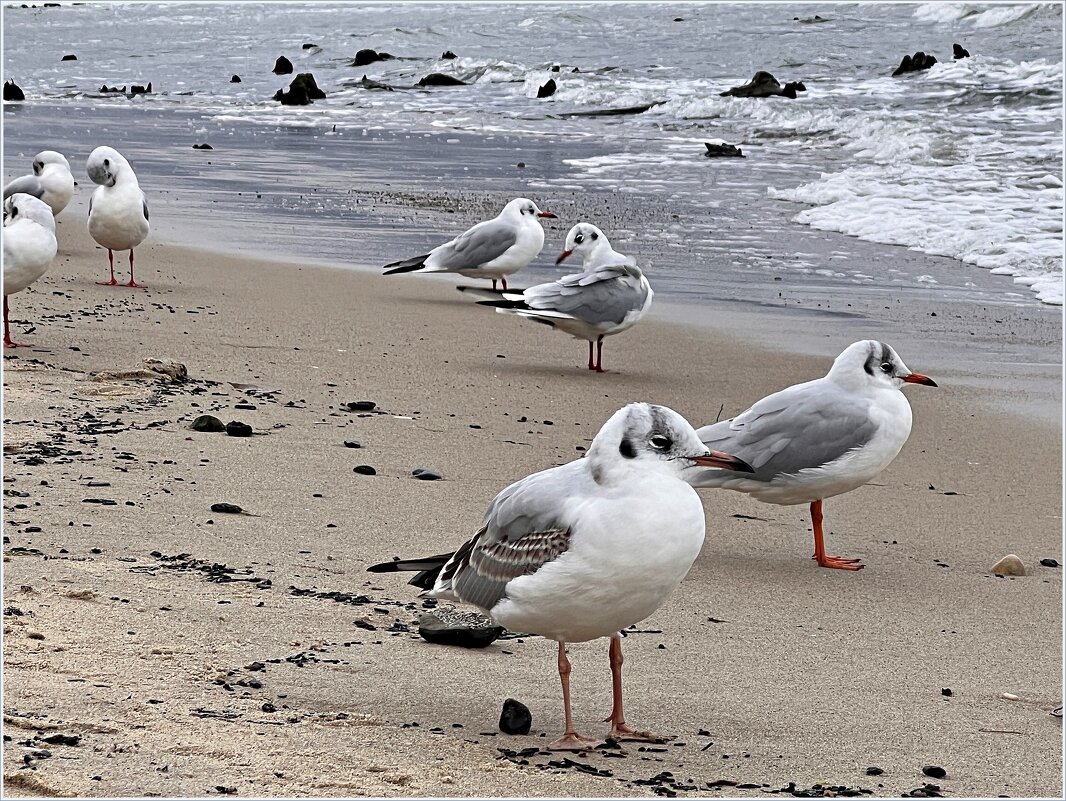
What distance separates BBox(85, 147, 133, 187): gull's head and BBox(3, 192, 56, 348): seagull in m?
3.06

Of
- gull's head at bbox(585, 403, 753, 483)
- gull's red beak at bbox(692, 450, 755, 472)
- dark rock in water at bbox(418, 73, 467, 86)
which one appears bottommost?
gull's red beak at bbox(692, 450, 755, 472)

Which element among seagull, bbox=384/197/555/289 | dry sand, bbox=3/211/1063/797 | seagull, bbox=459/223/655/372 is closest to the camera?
dry sand, bbox=3/211/1063/797

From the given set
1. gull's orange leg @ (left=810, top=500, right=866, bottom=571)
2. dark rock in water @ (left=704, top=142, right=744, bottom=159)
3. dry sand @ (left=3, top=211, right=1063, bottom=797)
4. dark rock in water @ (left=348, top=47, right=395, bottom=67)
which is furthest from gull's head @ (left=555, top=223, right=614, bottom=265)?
dark rock in water @ (left=348, top=47, right=395, bottom=67)

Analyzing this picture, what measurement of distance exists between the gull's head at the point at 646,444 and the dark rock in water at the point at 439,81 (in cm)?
→ 3401

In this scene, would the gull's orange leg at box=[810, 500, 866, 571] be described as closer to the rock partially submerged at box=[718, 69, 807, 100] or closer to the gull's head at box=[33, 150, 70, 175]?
the gull's head at box=[33, 150, 70, 175]

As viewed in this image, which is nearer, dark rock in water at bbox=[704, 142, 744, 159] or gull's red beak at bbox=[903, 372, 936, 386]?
gull's red beak at bbox=[903, 372, 936, 386]

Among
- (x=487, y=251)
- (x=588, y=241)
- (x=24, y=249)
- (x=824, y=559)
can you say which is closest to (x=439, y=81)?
(x=487, y=251)

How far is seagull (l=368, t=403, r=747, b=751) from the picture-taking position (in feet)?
11.4

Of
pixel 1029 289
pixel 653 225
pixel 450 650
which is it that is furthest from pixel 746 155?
pixel 450 650

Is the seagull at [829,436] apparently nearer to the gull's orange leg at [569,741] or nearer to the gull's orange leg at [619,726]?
the gull's orange leg at [619,726]

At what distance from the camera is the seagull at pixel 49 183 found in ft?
42.8

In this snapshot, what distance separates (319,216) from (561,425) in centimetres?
747

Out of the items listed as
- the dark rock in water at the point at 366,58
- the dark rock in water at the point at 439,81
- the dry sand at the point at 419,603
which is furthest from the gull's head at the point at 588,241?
the dark rock in water at the point at 366,58

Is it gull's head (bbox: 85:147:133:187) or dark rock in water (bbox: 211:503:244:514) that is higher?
gull's head (bbox: 85:147:133:187)
